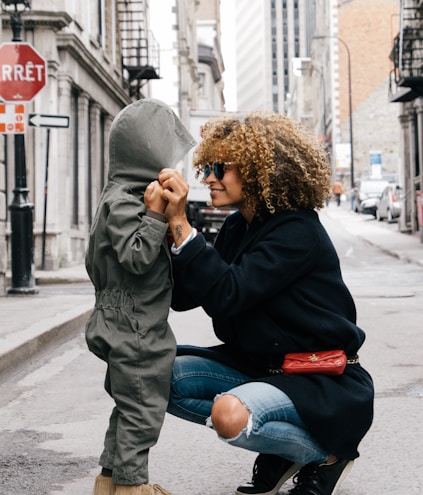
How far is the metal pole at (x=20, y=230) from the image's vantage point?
512 inches

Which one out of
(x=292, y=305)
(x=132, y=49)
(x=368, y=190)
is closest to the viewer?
(x=292, y=305)

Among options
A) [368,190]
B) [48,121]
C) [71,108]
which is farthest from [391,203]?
[48,121]

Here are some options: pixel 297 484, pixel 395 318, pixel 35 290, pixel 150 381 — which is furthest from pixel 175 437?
pixel 35 290

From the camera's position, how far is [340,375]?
347 centimetres

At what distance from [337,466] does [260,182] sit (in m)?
1.05

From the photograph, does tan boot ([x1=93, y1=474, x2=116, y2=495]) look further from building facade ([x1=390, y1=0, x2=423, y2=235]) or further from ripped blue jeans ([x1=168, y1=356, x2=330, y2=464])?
building facade ([x1=390, y1=0, x2=423, y2=235])

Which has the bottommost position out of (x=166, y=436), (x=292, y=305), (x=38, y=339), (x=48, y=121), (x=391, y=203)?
(x=166, y=436)

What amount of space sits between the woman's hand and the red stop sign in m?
9.56

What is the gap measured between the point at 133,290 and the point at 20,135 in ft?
32.8

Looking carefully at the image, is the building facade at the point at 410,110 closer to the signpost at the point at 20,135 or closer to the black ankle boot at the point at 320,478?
the signpost at the point at 20,135

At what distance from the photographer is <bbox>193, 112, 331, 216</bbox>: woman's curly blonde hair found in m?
3.46

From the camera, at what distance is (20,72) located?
1245 centimetres

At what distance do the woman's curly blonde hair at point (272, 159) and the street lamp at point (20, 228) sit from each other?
9.70 m

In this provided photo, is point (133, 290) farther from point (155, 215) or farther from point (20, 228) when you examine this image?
point (20, 228)
